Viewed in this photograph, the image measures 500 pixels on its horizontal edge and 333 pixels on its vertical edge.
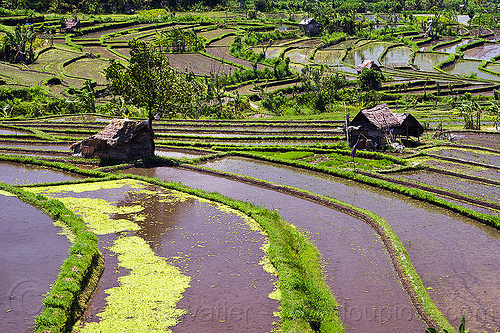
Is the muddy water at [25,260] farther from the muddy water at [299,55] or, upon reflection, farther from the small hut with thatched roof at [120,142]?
the muddy water at [299,55]

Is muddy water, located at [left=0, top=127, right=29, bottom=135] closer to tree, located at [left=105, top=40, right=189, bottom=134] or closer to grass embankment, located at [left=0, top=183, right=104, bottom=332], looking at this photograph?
tree, located at [left=105, top=40, right=189, bottom=134]

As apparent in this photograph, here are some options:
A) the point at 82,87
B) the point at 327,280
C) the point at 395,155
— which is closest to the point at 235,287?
the point at 327,280

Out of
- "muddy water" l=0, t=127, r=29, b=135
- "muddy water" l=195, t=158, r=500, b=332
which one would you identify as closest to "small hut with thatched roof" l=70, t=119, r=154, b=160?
"muddy water" l=195, t=158, r=500, b=332

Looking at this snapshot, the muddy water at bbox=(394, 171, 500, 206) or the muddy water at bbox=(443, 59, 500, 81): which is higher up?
the muddy water at bbox=(443, 59, 500, 81)

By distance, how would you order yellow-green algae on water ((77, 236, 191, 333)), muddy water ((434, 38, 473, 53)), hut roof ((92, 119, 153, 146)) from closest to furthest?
1. yellow-green algae on water ((77, 236, 191, 333))
2. hut roof ((92, 119, 153, 146))
3. muddy water ((434, 38, 473, 53))

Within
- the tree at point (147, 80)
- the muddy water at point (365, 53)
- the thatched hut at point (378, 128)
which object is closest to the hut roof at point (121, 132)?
the tree at point (147, 80)
